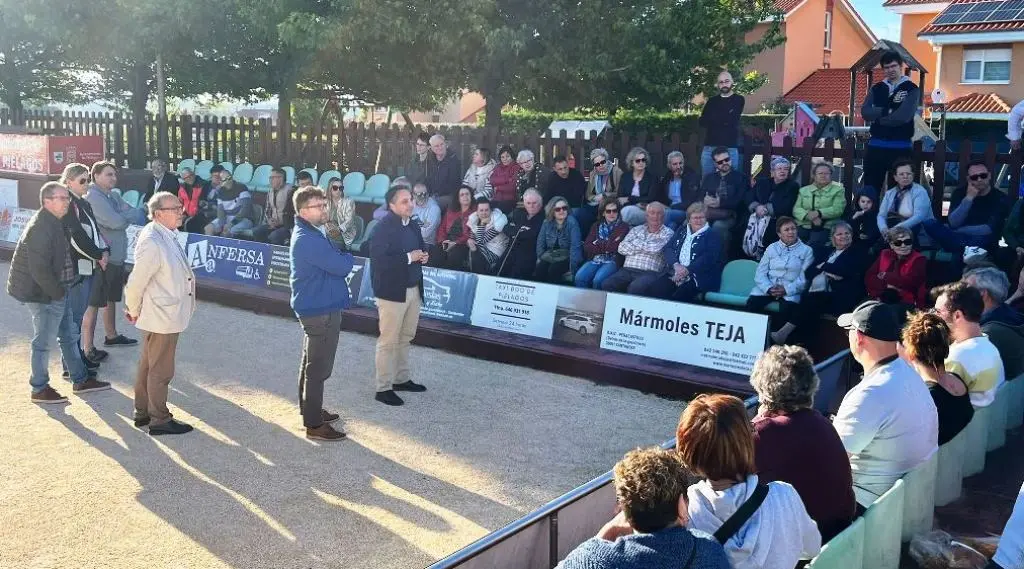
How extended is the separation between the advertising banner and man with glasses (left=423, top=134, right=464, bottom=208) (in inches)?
268

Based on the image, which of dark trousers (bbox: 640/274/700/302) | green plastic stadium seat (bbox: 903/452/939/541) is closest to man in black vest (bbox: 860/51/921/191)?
dark trousers (bbox: 640/274/700/302)

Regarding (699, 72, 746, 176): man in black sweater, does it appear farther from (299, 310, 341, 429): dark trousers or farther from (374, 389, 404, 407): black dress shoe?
(299, 310, 341, 429): dark trousers

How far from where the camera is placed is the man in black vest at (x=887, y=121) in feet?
35.9

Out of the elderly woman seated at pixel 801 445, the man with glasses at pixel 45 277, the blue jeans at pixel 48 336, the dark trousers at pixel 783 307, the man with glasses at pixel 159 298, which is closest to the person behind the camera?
the elderly woman seated at pixel 801 445

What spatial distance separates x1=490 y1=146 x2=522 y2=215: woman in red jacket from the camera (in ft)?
42.6

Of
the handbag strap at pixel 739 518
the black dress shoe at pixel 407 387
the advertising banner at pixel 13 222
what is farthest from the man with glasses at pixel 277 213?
the handbag strap at pixel 739 518

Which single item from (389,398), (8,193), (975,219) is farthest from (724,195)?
(8,193)

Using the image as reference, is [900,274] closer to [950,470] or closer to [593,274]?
[593,274]

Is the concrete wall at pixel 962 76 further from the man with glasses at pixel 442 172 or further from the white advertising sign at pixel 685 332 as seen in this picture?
the white advertising sign at pixel 685 332

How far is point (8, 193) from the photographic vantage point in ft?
59.7

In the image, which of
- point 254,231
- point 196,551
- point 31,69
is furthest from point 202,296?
point 31,69

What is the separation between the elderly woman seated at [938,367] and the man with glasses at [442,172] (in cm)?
872

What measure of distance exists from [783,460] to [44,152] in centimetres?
1767

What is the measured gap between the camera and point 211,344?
1098 centimetres
